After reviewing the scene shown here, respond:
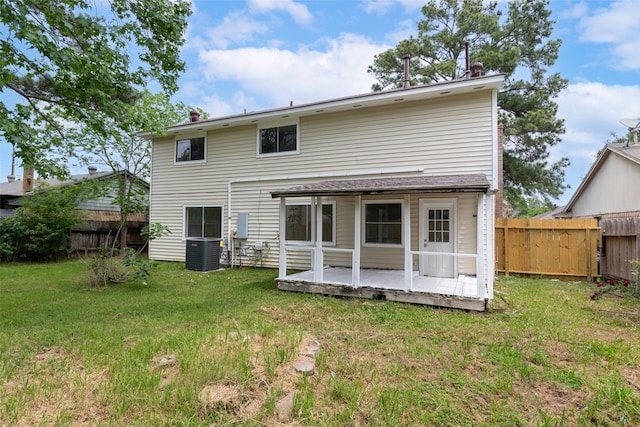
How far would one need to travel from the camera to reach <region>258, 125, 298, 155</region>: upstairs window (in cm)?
985

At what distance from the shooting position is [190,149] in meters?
11.5

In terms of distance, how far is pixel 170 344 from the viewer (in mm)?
3891

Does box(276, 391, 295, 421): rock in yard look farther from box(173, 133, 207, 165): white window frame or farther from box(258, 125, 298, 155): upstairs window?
box(173, 133, 207, 165): white window frame

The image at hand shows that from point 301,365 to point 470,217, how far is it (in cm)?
587

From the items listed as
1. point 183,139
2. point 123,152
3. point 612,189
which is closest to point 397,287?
point 183,139

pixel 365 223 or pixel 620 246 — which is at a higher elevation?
pixel 365 223

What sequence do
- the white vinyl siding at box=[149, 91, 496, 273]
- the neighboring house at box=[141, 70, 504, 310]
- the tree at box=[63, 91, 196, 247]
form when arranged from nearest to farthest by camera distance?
the neighboring house at box=[141, 70, 504, 310]
the white vinyl siding at box=[149, 91, 496, 273]
the tree at box=[63, 91, 196, 247]

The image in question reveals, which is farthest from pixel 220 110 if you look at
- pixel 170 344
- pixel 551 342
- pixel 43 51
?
pixel 551 342

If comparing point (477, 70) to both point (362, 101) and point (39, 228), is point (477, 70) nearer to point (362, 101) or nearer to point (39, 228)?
point (362, 101)

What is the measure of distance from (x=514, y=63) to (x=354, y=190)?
14143mm

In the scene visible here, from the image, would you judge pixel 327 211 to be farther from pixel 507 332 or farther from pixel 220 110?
pixel 220 110

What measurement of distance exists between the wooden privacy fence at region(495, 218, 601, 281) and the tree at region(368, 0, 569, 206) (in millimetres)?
7930

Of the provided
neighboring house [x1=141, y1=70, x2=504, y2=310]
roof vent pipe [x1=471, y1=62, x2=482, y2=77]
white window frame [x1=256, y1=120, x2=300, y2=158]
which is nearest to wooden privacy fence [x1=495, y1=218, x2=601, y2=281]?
→ neighboring house [x1=141, y1=70, x2=504, y2=310]

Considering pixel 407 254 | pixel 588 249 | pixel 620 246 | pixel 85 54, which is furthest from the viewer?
pixel 588 249
